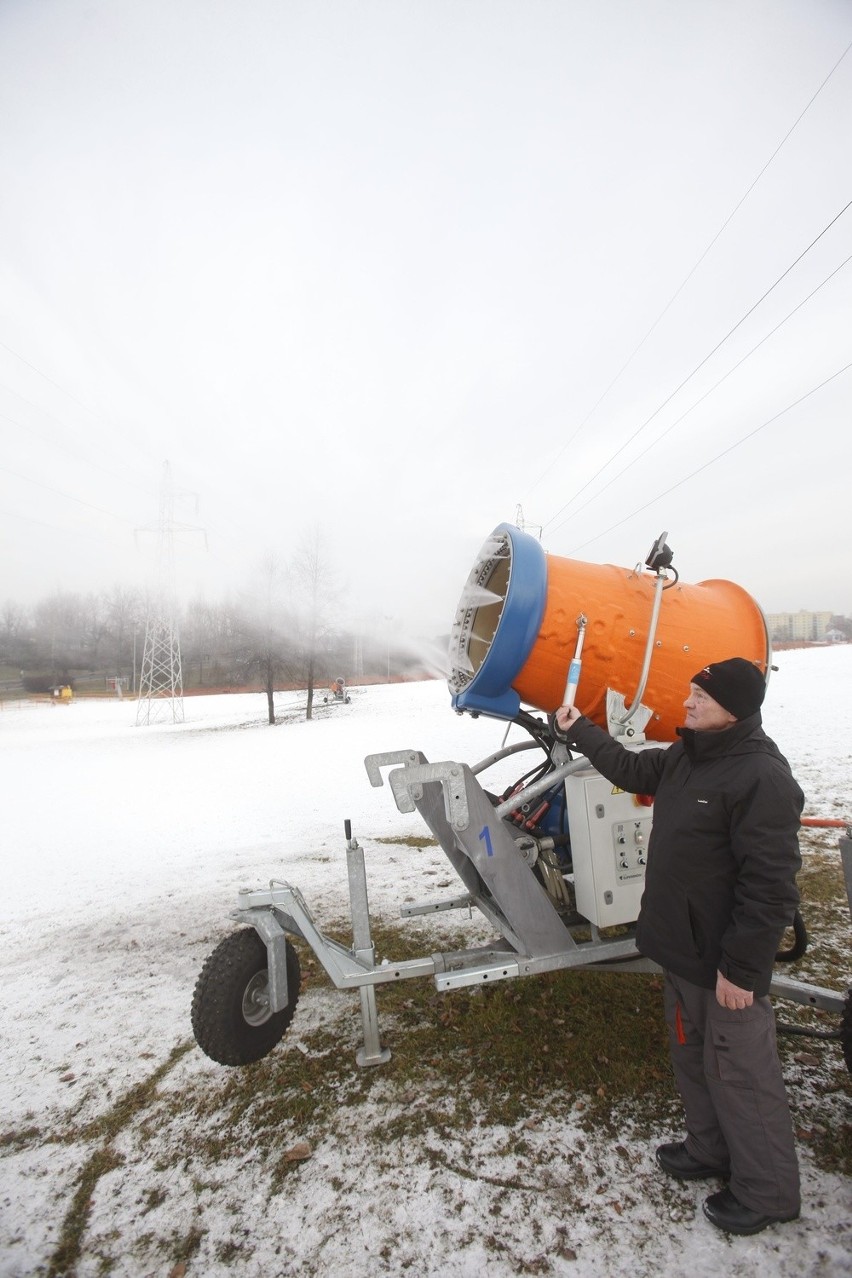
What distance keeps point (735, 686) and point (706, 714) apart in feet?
0.57

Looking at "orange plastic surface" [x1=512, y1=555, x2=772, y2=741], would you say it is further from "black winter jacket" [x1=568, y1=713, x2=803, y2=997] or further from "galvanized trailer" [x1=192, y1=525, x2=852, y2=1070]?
"black winter jacket" [x1=568, y1=713, x2=803, y2=997]

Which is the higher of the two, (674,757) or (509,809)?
(674,757)

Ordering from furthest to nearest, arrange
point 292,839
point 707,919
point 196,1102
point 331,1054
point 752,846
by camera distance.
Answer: point 292,839 → point 331,1054 → point 196,1102 → point 707,919 → point 752,846

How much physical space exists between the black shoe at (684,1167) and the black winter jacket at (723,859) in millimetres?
826

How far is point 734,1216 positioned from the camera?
232cm

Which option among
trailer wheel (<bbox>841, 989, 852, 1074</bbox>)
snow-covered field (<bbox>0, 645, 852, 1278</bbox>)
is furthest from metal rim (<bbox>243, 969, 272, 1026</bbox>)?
trailer wheel (<bbox>841, 989, 852, 1074</bbox>)

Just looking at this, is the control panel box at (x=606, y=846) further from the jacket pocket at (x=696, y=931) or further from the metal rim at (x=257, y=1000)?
the metal rim at (x=257, y=1000)

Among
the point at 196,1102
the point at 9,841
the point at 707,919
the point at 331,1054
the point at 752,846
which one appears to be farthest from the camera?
the point at 9,841

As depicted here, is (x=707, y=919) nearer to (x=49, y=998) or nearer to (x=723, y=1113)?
(x=723, y=1113)

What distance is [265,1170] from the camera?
2771 millimetres

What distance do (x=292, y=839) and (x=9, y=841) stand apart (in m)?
4.86

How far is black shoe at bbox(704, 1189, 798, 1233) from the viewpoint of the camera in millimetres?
2291

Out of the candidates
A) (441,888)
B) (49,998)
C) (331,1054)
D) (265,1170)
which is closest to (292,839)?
(441,888)

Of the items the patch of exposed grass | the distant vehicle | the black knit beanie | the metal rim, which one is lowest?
the patch of exposed grass
